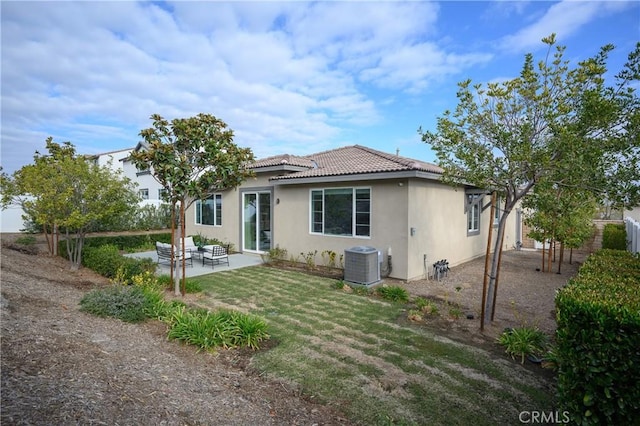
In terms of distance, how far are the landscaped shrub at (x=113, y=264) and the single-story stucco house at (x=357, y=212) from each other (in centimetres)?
422

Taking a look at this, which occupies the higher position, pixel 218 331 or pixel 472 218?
pixel 472 218

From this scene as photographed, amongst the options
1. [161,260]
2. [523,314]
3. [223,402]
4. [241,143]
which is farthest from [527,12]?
[161,260]

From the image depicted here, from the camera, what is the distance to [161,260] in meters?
12.7

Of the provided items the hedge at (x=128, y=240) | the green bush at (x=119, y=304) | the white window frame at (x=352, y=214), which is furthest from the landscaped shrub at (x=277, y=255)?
the hedge at (x=128, y=240)

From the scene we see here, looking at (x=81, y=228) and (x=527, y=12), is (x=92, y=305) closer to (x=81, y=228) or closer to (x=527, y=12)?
(x=81, y=228)

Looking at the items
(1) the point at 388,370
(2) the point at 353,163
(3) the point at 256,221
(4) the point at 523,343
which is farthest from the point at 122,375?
(3) the point at 256,221

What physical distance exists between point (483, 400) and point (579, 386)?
4.20 feet

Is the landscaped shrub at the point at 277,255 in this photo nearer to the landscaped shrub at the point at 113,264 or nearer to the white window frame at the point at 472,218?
the landscaped shrub at the point at 113,264

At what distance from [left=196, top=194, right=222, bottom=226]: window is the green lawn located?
9.10 meters

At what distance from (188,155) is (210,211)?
9.06 m

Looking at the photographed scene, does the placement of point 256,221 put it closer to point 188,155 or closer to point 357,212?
point 357,212

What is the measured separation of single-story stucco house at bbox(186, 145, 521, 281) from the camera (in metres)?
9.95

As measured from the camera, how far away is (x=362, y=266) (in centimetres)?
937

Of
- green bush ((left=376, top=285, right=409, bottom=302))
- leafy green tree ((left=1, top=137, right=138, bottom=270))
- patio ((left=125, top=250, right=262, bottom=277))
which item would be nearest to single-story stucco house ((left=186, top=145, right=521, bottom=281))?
patio ((left=125, top=250, right=262, bottom=277))
